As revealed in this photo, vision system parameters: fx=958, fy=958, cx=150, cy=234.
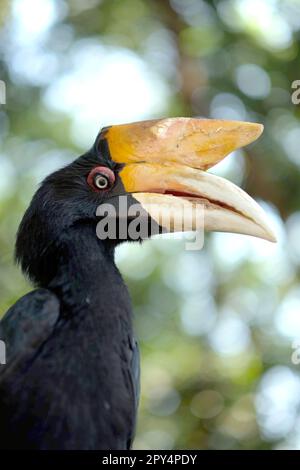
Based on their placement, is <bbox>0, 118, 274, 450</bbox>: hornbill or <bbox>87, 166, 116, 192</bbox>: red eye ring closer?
<bbox>0, 118, 274, 450</bbox>: hornbill

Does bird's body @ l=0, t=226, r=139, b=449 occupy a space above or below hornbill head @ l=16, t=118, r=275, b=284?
below

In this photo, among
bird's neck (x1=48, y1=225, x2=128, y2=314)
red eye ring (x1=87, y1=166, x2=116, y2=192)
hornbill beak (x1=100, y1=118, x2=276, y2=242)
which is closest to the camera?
bird's neck (x1=48, y1=225, x2=128, y2=314)

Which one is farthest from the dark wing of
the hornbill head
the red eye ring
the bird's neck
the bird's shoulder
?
the red eye ring

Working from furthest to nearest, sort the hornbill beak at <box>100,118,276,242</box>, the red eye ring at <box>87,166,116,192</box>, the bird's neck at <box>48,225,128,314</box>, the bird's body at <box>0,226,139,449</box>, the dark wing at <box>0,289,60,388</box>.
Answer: the red eye ring at <box>87,166,116,192</box>, the hornbill beak at <box>100,118,276,242</box>, the bird's neck at <box>48,225,128,314</box>, the dark wing at <box>0,289,60,388</box>, the bird's body at <box>0,226,139,449</box>

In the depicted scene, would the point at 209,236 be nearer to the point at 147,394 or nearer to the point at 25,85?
the point at 147,394

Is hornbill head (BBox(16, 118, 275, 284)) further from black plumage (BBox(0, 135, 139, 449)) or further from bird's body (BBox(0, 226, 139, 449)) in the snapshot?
bird's body (BBox(0, 226, 139, 449))

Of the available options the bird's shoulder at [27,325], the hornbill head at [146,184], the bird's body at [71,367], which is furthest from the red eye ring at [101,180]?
the bird's shoulder at [27,325]

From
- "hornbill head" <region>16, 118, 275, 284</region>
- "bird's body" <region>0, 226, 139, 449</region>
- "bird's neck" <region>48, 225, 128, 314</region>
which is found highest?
"hornbill head" <region>16, 118, 275, 284</region>

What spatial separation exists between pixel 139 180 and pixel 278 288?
6.43 m

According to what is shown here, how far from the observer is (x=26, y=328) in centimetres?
433

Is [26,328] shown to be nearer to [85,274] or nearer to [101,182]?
[85,274]

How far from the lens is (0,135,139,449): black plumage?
4168 mm

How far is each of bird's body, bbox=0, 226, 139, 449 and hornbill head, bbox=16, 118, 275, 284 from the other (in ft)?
0.91

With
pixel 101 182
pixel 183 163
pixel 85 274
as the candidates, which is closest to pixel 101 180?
pixel 101 182
